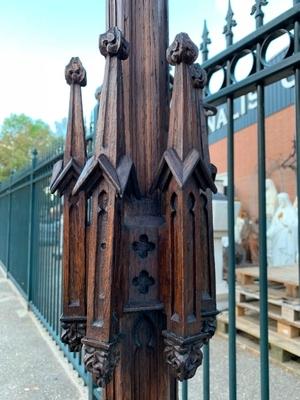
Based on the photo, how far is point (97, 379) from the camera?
683 millimetres

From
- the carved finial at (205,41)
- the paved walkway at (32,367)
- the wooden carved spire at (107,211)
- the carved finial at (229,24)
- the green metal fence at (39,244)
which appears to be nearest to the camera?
the wooden carved spire at (107,211)

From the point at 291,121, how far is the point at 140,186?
28.4ft

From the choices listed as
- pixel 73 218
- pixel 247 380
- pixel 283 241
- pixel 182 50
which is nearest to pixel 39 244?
pixel 247 380

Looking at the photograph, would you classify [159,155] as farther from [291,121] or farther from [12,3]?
[291,121]

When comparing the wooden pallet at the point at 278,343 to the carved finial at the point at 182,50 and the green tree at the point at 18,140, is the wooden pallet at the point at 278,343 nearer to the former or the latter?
the carved finial at the point at 182,50

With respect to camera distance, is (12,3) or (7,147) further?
(7,147)

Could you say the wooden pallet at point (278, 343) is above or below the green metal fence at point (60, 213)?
below

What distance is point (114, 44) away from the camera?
68 centimetres

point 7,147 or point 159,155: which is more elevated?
point 7,147

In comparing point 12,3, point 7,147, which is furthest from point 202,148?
point 7,147

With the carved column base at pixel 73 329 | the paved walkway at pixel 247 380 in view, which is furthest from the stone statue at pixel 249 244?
the carved column base at pixel 73 329

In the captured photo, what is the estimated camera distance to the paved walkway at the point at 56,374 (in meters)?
2.32

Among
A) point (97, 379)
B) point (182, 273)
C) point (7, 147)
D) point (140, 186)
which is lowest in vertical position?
point (97, 379)

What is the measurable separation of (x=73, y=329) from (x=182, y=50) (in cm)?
65
